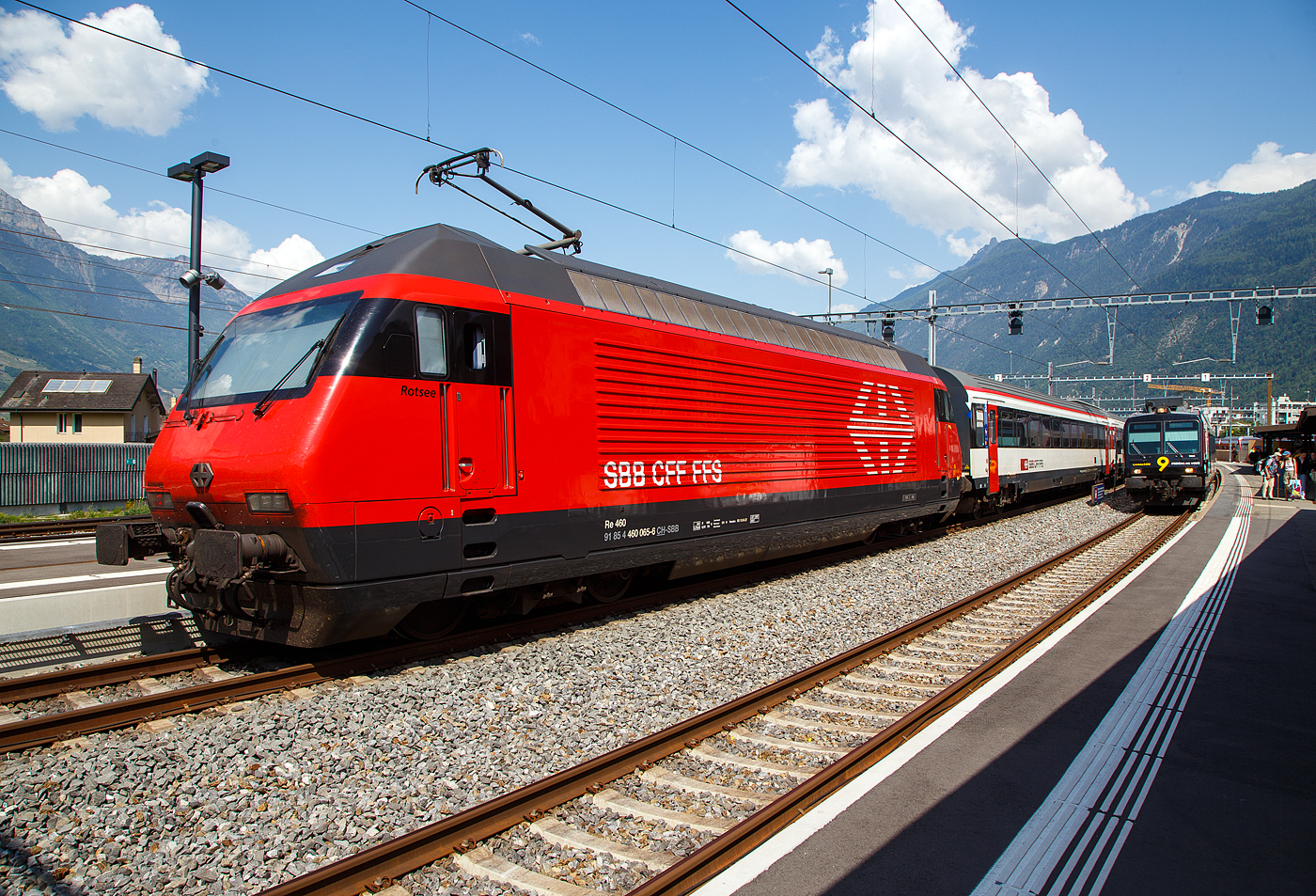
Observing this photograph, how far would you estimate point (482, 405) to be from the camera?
20.4ft

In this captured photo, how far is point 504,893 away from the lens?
127 inches

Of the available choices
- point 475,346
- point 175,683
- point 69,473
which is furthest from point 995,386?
point 69,473

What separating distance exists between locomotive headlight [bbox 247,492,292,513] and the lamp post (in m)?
10.5

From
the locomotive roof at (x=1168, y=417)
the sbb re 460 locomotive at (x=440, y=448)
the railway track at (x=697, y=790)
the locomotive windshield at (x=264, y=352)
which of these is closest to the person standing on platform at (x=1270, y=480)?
the locomotive roof at (x=1168, y=417)

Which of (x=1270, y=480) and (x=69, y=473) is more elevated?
(x=69, y=473)

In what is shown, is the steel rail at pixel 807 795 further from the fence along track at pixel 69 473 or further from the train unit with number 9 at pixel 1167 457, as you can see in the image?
the fence along track at pixel 69 473

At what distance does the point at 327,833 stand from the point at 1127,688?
19.7 ft

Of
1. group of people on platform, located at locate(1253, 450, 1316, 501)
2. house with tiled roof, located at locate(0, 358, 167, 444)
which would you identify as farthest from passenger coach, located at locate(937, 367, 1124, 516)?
house with tiled roof, located at locate(0, 358, 167, 444)

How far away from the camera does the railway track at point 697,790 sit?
3314 millimetres

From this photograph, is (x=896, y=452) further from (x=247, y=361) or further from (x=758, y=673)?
(x=247, y=361)

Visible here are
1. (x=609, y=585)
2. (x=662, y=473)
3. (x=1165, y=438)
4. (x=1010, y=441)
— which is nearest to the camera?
(x=662, y=473)

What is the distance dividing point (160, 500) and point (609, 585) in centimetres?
444

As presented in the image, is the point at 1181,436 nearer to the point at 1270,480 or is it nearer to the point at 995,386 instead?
the point at 995,386

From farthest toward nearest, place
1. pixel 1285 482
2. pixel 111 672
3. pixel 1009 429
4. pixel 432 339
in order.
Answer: pixel 1285 482
pixel 1009 429
pixel 432 339
pixel 111 672
